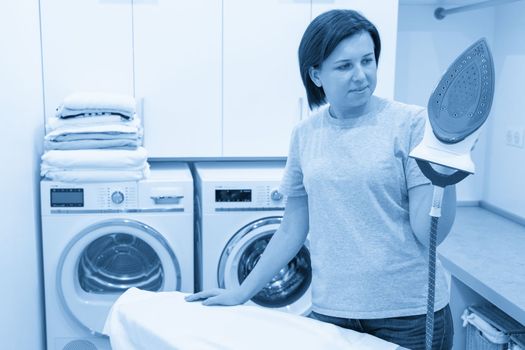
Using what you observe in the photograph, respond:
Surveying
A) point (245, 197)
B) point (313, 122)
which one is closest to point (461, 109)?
point (313, 122)

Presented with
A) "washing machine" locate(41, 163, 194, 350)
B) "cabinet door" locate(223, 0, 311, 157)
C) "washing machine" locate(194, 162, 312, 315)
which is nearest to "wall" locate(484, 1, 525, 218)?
"cabinet door" locate(223, 0, 311, 157)

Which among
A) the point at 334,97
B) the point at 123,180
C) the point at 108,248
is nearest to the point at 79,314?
the point at 108,248

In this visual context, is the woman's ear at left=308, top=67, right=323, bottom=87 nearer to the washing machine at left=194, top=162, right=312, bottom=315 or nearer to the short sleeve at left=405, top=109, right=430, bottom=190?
the short sleeve at left=405, top=109, right=430, bottom=190

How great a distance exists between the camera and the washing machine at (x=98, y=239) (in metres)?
2.48

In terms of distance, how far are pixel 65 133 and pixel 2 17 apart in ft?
1.81

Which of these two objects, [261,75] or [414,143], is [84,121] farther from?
[414,143]

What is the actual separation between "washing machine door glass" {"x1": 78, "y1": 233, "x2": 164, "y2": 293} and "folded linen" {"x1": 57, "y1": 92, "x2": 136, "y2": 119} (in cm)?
51

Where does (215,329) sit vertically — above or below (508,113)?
below

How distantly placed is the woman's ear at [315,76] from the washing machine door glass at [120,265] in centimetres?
137

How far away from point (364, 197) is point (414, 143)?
0.16 metres

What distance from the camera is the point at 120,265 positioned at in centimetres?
265

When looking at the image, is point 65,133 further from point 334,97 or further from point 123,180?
point 334,97

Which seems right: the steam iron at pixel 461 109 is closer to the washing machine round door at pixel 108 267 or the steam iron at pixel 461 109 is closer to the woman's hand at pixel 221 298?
the woman's hand at pixel 221 298

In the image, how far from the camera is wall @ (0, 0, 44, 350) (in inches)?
81.2
